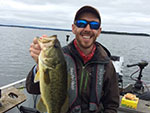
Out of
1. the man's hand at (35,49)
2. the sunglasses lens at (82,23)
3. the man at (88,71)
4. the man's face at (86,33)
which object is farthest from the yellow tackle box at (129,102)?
the man's hand at (35,49)

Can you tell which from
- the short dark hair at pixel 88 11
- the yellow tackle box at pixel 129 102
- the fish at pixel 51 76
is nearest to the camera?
the fish at pixel 51 76

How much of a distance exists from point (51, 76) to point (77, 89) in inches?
35.3

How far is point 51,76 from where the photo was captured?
2.06m

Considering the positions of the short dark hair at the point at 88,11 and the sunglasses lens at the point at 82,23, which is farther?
the short dark hair at the point at 88,11

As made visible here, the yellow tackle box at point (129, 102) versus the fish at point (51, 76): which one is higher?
the fish at point (51, 76)

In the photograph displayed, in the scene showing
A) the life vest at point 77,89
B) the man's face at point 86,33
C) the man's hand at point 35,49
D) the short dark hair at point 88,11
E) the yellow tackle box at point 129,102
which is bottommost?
the yellow tackle box at point 129,102

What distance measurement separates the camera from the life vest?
279 centimetres

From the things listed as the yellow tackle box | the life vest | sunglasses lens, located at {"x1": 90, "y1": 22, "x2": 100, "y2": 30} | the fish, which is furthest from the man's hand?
the yellow tackle box

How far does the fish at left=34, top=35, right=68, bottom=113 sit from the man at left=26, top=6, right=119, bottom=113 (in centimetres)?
62

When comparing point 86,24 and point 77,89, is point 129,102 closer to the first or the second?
point 77,89

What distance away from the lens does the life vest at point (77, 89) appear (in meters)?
2.79

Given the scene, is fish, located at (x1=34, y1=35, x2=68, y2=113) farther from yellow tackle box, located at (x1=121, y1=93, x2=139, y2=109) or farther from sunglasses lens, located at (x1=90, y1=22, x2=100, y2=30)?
yellow tackle box, located at (x1=121, y1=93, x2=139, y2=109)

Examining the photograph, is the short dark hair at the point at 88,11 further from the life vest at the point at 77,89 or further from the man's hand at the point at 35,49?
the man's hand at the point at 35,49

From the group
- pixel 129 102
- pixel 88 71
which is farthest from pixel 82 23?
pixel 129 102
